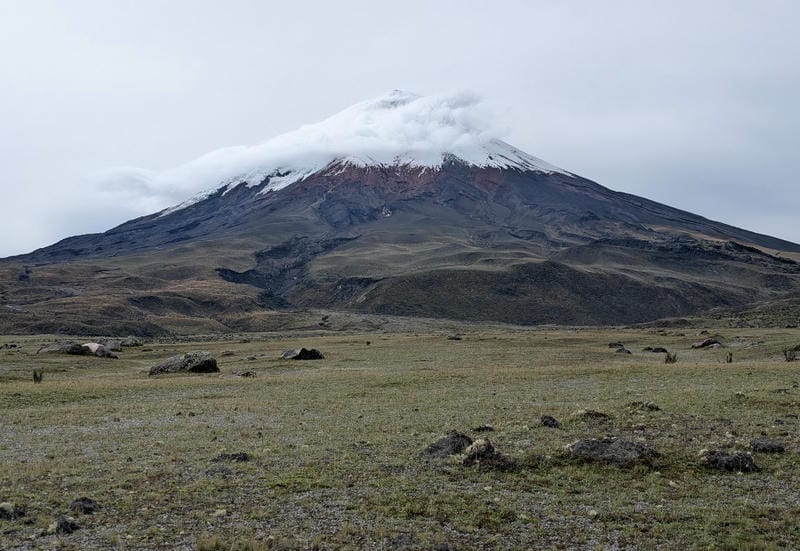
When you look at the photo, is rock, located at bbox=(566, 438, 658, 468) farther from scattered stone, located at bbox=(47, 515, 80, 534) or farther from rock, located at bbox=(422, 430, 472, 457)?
scattered stone, located at bbox=(47, 515, 80, 534)

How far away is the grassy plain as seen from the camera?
1208cm

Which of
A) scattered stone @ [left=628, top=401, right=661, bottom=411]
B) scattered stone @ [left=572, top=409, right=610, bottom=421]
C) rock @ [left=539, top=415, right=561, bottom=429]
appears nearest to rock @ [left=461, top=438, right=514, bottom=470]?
rock @ [left=539, top=415, right=561, bottom=429]

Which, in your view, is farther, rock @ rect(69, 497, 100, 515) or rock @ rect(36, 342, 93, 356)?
rock @ rect(36, 342, 93, 356)

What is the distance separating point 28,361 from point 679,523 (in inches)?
2130

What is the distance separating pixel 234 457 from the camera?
58.6 ft

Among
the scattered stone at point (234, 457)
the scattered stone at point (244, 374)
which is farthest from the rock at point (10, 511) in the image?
the scattered stone at point (244, 374)

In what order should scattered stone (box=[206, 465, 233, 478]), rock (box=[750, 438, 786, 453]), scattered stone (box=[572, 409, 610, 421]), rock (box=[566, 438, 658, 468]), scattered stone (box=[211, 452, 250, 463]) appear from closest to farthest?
scattered stone (box=[206, 465, 233, 478])
rock (box=[566, 438, 658, 468])
rock (box=[750, 438, 786, 453])
scattered stone (box=[211, 452, 250, 463])
scattered stone (box=[572, 409, 610, 421])

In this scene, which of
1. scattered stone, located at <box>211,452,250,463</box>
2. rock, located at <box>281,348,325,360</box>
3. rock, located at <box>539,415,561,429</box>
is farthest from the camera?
rock, located at <box>281,348,325,360</box>

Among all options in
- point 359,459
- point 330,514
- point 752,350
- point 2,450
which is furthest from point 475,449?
point 752,350

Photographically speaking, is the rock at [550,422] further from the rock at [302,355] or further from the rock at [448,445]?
the rock at [302,355]

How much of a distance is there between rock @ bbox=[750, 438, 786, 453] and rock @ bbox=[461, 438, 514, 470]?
7096mm

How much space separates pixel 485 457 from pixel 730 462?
6172 mm

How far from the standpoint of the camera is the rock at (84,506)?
13328 millimetres

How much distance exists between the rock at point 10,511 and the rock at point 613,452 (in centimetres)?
1298
